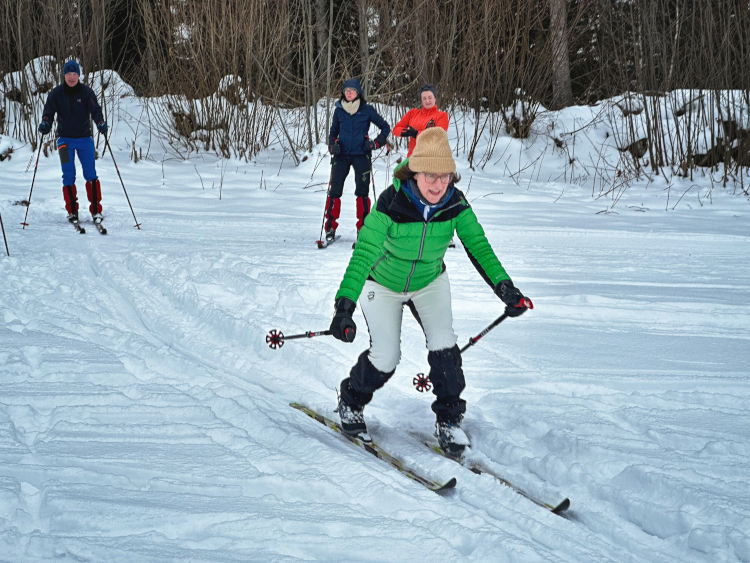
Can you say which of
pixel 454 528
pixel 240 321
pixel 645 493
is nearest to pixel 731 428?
pixel 645 493

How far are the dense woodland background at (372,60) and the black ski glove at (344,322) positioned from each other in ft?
32.9

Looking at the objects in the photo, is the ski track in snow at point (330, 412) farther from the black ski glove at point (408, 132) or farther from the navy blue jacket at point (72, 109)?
the navy blue jacket at point (72, 109)

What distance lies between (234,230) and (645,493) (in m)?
6.49

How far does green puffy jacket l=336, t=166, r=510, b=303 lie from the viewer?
294 cm

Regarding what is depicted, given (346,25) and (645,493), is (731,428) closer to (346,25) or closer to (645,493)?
(645,493)

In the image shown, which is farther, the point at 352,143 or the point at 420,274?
the point at 352,143

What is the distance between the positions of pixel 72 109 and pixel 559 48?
9214 mm

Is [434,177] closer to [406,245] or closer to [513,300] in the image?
[406,245]

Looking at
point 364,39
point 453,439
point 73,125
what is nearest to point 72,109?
point 73,125

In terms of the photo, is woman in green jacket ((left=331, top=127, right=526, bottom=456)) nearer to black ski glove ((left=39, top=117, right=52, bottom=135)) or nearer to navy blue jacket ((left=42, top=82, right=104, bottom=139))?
black ski glove ((left=39, top=117, right=52, bottom=135))

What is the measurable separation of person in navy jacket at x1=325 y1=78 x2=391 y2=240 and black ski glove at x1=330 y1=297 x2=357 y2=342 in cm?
470

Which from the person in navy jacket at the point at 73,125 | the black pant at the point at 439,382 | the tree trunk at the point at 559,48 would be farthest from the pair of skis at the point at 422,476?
the tree trunk at the point at 559,48

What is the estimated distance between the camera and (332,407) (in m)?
3.70

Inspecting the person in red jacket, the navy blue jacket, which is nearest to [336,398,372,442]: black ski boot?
the person in red jacket
